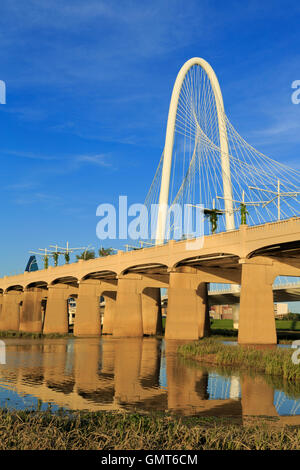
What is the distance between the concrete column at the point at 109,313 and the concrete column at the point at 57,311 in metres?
6.53

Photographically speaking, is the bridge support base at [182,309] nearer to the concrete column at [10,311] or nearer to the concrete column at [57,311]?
the concrete column at [57,311]

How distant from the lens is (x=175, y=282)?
56031mm

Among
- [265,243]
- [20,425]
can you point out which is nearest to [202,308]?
[265,243]

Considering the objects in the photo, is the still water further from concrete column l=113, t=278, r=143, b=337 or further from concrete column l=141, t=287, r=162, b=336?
concrete column l=141, t=287, r=162, b=336

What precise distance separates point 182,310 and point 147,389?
Result: 115 feet

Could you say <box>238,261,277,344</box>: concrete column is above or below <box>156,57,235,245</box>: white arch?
below

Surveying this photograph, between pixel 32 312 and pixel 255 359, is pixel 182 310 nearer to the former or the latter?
pixel 255 359

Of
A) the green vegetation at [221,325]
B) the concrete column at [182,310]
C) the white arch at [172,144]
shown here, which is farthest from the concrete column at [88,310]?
the green vegetation at [221,325]

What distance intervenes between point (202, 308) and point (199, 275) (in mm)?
9572

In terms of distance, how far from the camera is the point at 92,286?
77062 millimetres

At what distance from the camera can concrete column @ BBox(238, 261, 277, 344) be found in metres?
43.3

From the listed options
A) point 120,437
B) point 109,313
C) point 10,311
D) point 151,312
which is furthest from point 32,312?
point 120,437

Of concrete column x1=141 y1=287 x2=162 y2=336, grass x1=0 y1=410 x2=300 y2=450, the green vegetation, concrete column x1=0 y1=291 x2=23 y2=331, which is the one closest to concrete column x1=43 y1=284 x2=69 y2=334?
concrete column x1=141 y1=287 x2=162 y2=336

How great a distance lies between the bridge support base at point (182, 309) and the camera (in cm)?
5466
